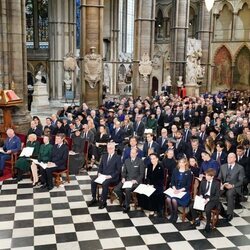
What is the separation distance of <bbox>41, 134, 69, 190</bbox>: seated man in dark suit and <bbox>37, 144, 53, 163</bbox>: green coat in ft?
0.42

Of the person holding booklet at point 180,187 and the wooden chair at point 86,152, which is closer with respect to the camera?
the person holding booklet at point 180,187

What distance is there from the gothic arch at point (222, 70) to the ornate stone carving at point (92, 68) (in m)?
16.8

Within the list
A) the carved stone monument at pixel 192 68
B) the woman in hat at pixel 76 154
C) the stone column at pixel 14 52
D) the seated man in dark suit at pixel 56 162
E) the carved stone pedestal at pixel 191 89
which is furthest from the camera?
the carved stone monument at pixel 192 68

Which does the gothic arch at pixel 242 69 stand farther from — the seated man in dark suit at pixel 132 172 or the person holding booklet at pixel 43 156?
the seated man in dark suit at pixel 132 172

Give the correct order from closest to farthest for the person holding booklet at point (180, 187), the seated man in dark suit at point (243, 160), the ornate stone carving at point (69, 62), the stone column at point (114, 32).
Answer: the person holding booklet at point (180, 187)
the seated man in dark suit at point (243, 160)
the ornate stone carving at point (69, 62)
the stone column at point (114, 32)

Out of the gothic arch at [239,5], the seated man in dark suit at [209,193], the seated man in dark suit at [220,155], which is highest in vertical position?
the gothic arch at [239,5]

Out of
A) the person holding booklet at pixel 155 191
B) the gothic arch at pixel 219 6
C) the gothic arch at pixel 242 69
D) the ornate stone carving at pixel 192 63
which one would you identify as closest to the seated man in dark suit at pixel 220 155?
the person holding booklet at pixel 155 191

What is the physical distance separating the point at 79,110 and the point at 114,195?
7.32m

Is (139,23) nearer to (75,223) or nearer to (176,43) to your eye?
(176,43)

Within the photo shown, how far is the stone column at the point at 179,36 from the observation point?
2634cm

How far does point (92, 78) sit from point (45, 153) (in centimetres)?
1107

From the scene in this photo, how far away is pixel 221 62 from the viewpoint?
34.7 m

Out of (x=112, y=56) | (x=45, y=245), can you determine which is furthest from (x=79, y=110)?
(x=112, y=56)

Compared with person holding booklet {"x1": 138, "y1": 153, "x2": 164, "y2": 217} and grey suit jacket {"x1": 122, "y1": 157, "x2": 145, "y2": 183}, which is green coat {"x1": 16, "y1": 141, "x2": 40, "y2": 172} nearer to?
grey suit jacket {"x1": 122, "y1": 157, "x2": 145, "y2": 183}
